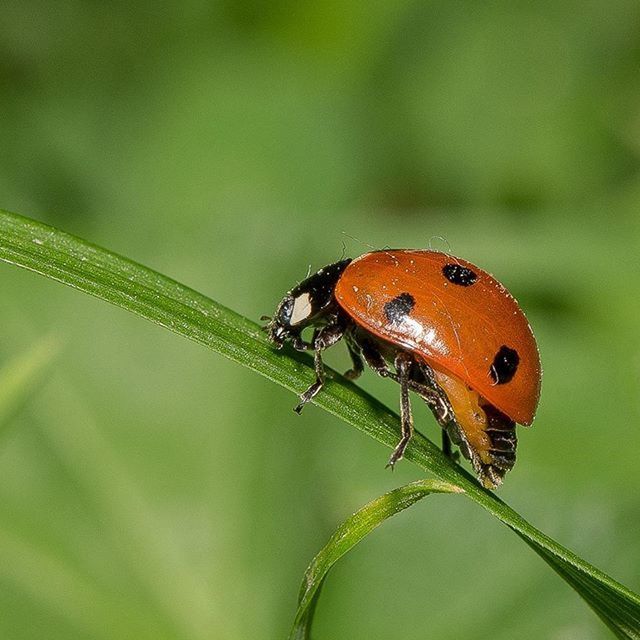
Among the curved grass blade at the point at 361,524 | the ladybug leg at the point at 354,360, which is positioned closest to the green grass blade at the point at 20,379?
the ladybug leg at the point at 354,360

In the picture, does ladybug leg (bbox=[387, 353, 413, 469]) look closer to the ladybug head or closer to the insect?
the insect

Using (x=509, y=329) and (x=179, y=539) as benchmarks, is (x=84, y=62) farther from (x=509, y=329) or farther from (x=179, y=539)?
(x=509, y=329)

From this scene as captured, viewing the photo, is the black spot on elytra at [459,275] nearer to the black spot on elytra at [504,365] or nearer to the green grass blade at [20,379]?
the black spot on elytra at [504,365]

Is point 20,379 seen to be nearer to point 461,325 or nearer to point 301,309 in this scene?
point 301,309

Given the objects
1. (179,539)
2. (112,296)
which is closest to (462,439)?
(112,296)

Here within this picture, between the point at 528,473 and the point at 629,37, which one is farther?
the point at 629,37

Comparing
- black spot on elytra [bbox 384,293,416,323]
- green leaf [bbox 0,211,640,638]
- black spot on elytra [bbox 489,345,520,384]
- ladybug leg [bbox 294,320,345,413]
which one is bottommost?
ladybug leg [bbox 294,320,345,413]

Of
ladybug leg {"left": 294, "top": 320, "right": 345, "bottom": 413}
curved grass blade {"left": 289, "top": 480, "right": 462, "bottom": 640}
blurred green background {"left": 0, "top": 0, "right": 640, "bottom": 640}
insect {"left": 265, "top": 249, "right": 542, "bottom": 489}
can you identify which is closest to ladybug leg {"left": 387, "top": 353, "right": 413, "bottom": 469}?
insect {"left": 265, "top": 249, "right": 542, "bottom": 489}
